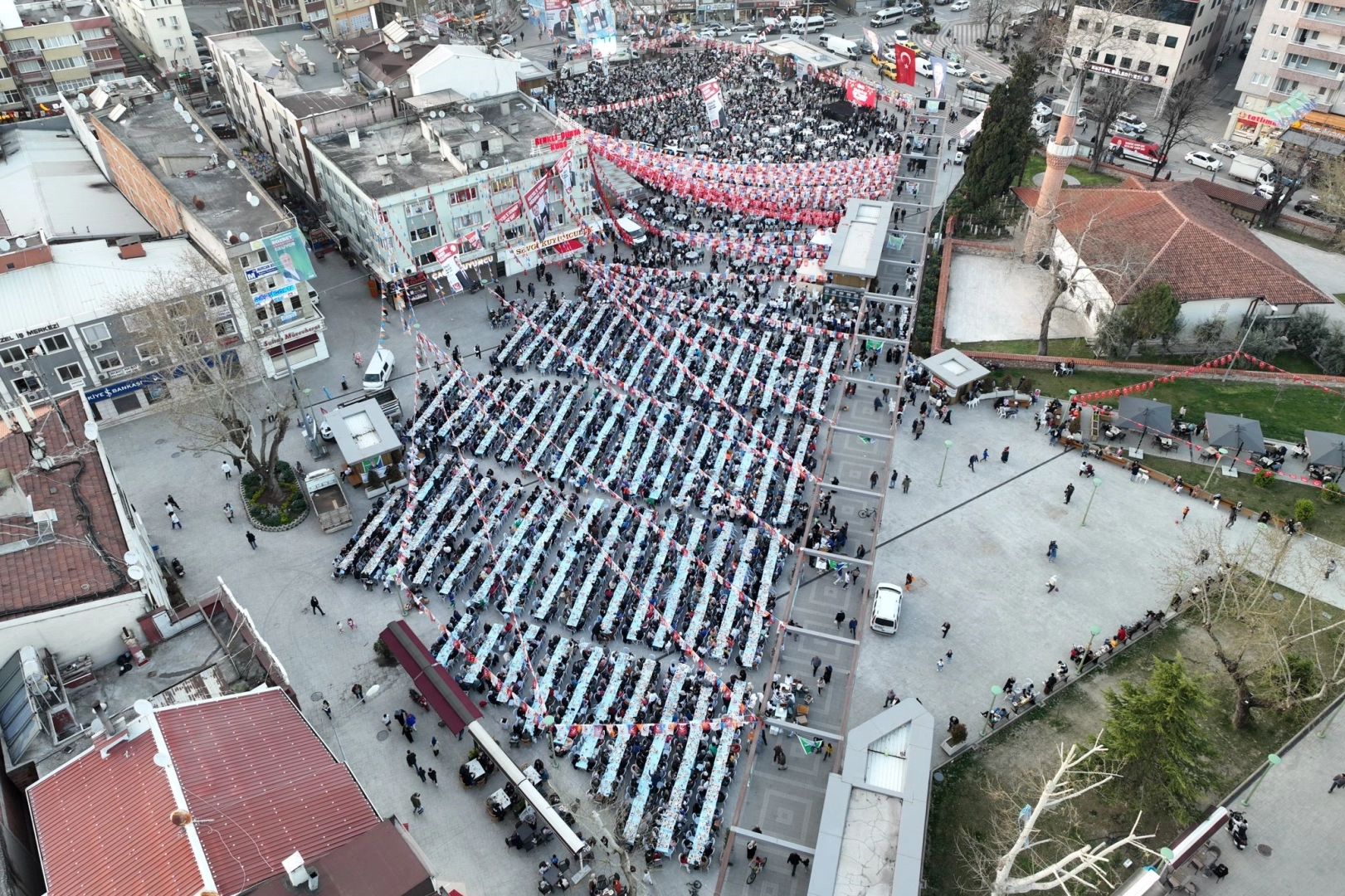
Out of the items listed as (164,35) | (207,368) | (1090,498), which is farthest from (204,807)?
(164,35)

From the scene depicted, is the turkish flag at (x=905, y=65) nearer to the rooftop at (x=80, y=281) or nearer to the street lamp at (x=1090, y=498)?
the street lamp at (x=1090, y=498)

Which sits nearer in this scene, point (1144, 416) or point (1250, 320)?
point (1144, 416)

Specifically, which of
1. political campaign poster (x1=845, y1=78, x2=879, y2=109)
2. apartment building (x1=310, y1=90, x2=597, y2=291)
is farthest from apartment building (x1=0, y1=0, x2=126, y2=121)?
political campaign poster (x1=845, y1=78, x2=879, y2=109)

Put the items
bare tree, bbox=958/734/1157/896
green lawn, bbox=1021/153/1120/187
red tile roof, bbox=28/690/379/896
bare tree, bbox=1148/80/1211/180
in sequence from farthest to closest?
green lawn, bbox=1021/153/1120/187, bare tree, bbox=1148/80/1211/180, bare tree, bbox=958/734/1157/896, red tile roof, bbox=28/690/379/896

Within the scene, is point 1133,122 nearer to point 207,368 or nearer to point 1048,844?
point 1048,844

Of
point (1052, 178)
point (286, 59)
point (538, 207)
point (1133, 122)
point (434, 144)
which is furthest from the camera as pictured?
point (1133, 122)

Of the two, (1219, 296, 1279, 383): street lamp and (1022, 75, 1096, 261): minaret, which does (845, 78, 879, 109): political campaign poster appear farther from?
(1219, 296, 1279, 383): street lamp

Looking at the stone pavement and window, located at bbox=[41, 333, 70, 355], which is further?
window, located at bbox=[41, 333, 70, 355]

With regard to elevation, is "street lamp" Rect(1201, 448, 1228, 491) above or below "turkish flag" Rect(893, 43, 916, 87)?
below
